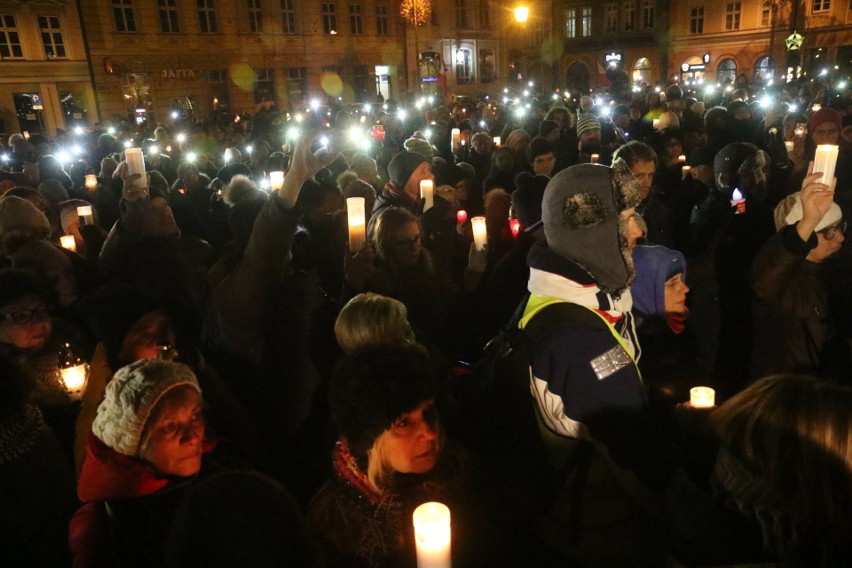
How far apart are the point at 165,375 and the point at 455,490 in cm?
108

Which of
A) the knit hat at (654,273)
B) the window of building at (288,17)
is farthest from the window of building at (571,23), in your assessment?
the knit hat at (654,273)

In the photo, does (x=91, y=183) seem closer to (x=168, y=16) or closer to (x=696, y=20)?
(x=168, y=16)

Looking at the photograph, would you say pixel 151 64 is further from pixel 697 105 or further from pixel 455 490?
pixel 455 490

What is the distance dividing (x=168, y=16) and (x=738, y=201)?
30638 mm

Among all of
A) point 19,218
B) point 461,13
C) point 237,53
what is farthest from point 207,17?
point 19,218

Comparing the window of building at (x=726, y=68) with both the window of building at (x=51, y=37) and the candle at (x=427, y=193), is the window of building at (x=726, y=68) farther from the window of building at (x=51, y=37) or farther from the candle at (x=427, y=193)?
the candle at (x=427, y=193)

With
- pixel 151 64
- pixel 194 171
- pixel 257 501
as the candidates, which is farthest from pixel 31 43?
pixel 257 501

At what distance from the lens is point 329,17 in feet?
113

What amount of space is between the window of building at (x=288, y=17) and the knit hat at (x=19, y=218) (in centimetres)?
3097

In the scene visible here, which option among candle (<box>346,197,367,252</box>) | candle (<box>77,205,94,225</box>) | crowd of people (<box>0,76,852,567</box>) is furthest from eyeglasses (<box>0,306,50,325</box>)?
candle (<box>77,205,94,225</box>)

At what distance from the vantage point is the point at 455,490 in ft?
6.88

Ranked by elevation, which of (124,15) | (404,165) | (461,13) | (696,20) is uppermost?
(461,13)

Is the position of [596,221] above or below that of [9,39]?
below

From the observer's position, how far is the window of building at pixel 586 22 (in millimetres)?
46938
